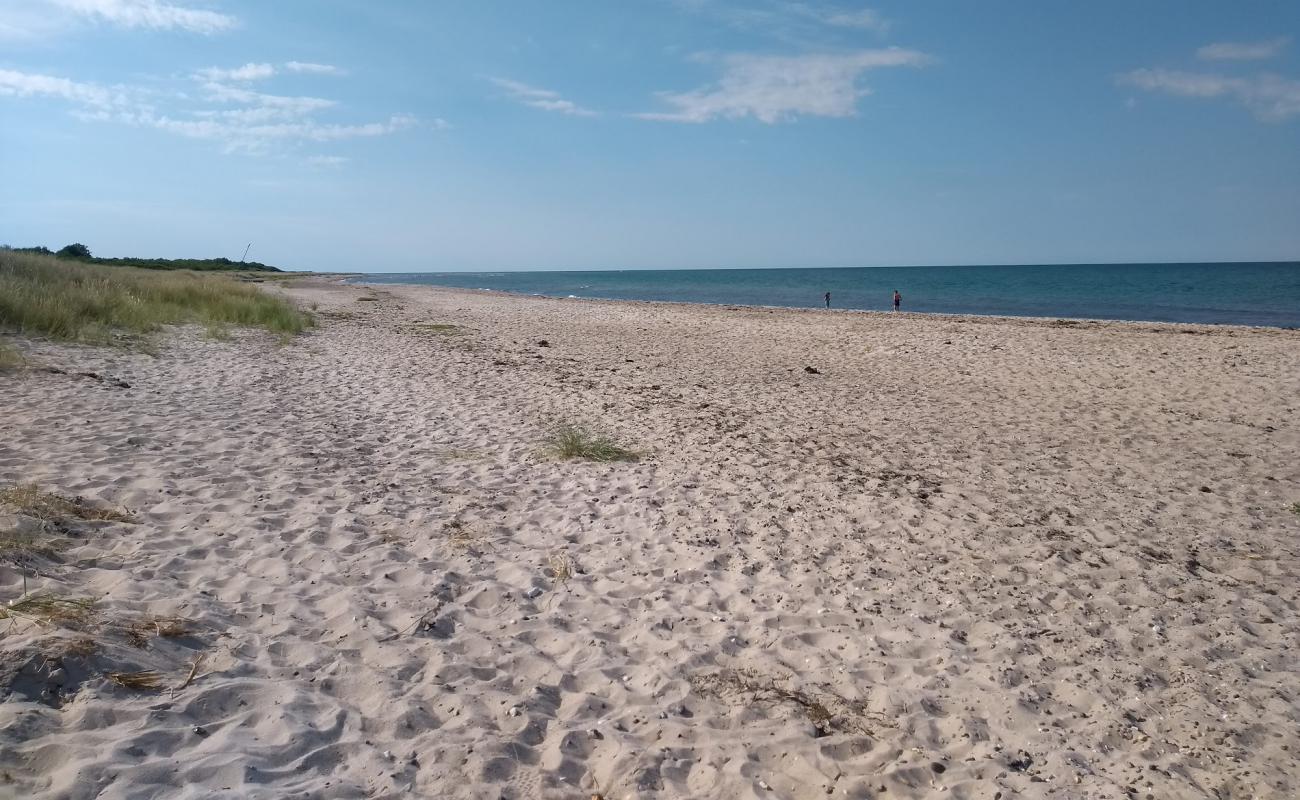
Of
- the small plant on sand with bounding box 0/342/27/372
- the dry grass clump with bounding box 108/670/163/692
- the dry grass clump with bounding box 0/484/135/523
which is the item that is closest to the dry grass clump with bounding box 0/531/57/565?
the dry grass clump with bounding box 0/484/135/523

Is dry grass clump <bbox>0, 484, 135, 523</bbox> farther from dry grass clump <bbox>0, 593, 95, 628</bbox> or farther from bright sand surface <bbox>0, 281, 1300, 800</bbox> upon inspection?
dry grass clump <bbox>0, 593, 95, 628</bbox>

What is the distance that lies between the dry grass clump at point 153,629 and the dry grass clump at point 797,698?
2416 millimetres

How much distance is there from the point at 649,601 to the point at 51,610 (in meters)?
2.90

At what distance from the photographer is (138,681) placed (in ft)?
10.0

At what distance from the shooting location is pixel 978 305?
4128cm

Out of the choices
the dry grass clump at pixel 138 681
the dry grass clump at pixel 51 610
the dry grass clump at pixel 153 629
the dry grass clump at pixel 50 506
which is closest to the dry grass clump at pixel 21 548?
the dry grass clump at pixel 50 506

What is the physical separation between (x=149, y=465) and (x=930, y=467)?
6906 millimetres

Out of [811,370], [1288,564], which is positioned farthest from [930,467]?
[811,370]

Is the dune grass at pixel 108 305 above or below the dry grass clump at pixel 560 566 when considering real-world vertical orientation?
above

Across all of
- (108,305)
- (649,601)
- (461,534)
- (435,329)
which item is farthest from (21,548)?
(435,329)

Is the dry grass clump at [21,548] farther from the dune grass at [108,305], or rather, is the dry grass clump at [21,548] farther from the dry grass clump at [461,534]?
Result: the dune grass at [108,305]

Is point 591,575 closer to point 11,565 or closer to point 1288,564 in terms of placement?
point 11,565

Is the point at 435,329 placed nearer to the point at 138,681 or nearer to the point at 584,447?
the point at 584,447

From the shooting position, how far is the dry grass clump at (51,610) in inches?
128
